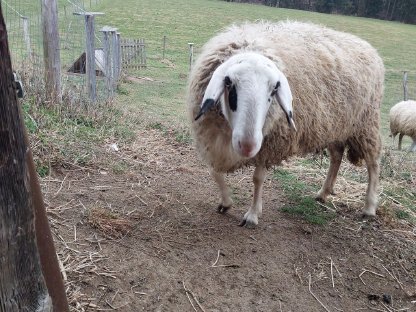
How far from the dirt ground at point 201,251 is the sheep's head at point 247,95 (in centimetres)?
95

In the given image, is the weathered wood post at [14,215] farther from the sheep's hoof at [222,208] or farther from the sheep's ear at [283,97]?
the sheep's hoof at [222,208]

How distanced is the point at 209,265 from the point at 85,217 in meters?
1.06

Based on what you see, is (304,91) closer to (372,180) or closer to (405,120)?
(372,180)

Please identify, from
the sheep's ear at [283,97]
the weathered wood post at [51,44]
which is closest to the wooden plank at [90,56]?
the weathered wood post at [51,44]

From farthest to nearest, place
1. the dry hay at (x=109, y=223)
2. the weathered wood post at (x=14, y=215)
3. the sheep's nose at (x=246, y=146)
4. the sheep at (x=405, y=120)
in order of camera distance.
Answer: the sheep at (x=405, y=120), the dry hay at (x=109, y=223), the sheep's nose at (x=246, y=146), the weathered wood post at (x=14, y=215)

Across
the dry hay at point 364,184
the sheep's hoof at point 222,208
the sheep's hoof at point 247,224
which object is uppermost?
the sheep's hoof at point 222,208

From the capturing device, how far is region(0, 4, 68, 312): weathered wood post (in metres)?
1.21

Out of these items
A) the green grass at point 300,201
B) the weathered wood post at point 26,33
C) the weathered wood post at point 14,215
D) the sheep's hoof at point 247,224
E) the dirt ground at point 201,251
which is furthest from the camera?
the weathered wood post at point 26,33

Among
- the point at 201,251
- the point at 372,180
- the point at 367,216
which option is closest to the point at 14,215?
the point at 201,251

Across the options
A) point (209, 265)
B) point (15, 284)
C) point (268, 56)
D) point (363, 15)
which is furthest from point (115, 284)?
point (363, 15)

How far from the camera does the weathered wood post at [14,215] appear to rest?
121 cm

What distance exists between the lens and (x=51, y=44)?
18.3 feet

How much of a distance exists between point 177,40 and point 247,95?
85.9 ft

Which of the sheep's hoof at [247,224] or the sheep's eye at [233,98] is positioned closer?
the sheep's eye at [233,98]
